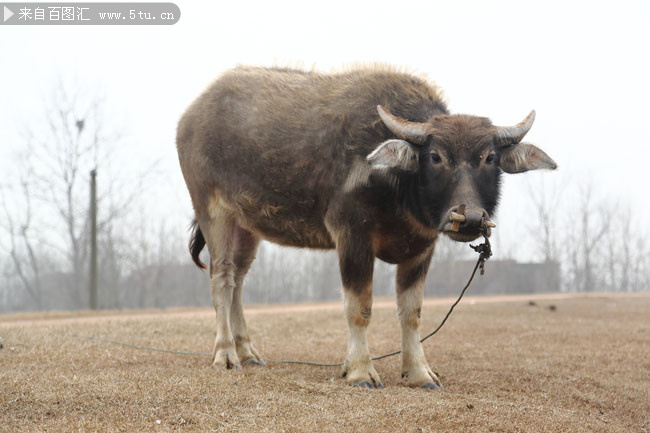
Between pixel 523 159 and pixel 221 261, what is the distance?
332cm

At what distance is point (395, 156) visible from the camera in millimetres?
5070

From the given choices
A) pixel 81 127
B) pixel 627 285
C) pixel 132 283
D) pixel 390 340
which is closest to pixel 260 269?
pixel 132 283

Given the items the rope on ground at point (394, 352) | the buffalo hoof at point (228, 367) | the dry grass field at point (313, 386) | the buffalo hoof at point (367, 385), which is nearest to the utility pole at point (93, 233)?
the dry grass field at point (313, 386)

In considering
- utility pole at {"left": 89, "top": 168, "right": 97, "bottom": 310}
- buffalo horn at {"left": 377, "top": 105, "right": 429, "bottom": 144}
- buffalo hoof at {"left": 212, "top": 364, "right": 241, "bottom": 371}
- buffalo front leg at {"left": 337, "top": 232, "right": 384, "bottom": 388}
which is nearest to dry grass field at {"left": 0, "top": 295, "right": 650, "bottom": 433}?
buffalo hoof at {"left": 212, "top": 364, "right": 241, "bottom": 371}

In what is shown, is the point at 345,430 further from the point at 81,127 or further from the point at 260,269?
the point at 260,269

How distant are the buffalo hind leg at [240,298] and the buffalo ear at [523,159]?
10.3 ft

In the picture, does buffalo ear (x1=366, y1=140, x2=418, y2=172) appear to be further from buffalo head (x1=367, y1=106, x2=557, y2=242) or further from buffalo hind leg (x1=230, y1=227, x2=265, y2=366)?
buffalo hind leg (x1=230, y1=227, x2=265, y2=366)

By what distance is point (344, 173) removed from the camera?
5.57 m

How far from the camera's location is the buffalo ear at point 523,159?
17.6ft

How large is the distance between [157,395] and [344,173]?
2.48m

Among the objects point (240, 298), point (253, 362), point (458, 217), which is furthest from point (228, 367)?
point (458, 217)

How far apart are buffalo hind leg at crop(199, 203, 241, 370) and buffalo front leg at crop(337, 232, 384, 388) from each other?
5.27ft

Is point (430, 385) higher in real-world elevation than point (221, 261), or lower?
lower

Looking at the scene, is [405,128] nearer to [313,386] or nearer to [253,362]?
[313,386]
